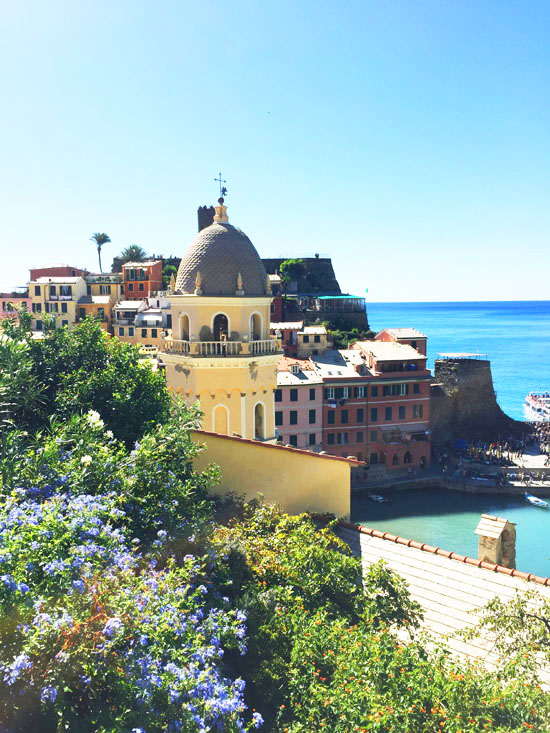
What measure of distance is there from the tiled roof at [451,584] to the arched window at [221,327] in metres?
7.38

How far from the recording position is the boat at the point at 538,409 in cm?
7388

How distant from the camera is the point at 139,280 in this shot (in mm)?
70938

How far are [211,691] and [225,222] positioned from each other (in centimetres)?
1372

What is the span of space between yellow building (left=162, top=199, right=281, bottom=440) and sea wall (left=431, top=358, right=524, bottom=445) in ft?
141

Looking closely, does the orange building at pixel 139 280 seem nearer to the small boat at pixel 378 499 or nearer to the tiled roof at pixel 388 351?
the tiled roof at pixel 388 351

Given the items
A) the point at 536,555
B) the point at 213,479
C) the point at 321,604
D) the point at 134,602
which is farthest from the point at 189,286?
the point at 536,555

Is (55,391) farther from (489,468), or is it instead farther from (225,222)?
(489,468)

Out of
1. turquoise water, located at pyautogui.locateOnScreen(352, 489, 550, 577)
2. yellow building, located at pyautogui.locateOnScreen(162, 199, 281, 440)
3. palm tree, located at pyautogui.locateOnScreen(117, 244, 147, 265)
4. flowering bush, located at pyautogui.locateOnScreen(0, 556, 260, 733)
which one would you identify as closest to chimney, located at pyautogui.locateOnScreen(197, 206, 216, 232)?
palm tree, located at pyautogui.locateOnScreen(117, 244, 147, 265)

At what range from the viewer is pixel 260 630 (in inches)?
323

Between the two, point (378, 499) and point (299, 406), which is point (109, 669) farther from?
point (299, 406)

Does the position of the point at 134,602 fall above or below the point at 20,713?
above

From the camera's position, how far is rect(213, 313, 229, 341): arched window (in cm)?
1691

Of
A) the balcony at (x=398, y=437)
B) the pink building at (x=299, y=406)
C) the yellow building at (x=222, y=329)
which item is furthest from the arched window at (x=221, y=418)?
the balcony at (x=398, y=437)

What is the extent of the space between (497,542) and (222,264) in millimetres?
10009
